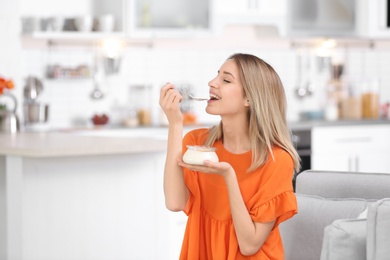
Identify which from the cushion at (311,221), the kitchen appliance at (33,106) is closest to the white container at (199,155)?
the cushion at (311,221)

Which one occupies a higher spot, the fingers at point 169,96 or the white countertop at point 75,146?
the fingers at point 169,96

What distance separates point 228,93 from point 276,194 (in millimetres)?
345

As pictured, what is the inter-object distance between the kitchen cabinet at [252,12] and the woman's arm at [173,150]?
12.2 feet

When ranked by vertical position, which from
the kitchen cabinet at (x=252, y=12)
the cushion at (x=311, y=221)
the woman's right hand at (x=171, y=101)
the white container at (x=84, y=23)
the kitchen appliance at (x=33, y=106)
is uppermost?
the kitchen cabinet at (x=252, y=12)

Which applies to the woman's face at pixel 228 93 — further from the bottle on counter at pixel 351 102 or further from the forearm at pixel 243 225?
the bottle on counter at pixel 351 102

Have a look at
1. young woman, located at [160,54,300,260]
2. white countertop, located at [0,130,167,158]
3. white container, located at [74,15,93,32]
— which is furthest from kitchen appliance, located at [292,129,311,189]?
young woman, located at [160,54,300,260]

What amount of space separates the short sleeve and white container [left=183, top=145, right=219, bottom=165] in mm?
178

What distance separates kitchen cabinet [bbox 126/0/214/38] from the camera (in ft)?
19.8

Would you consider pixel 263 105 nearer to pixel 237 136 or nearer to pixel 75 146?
pixel 237 136

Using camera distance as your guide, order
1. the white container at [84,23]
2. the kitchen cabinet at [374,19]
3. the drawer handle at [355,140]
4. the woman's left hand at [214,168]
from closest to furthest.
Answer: the woman's left hand at [214,168] → the white container at [84,23] → the drawer handle at [355,140] → the kitchen cabinet at [374,19]

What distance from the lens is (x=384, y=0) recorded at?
6797mm

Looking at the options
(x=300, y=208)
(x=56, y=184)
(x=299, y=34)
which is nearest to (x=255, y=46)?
(x=299, y=34)

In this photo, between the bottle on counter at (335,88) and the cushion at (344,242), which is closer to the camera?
the cushion at (344,242)

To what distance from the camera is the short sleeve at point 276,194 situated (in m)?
2.54
